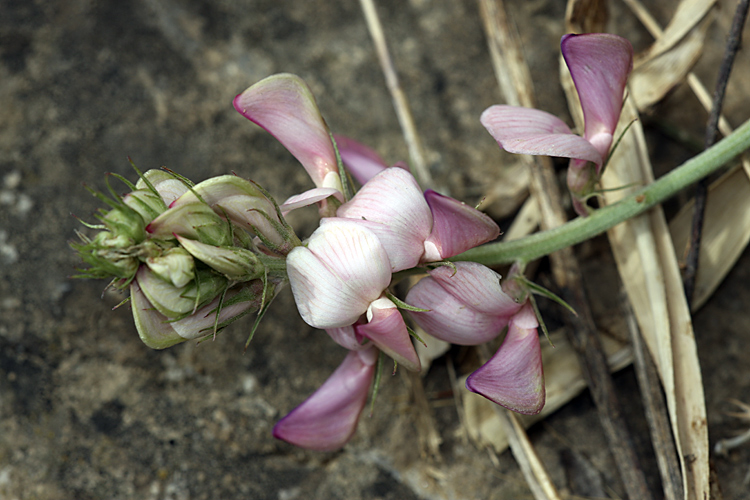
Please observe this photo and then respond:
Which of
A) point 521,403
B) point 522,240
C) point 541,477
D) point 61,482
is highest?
point 522,240

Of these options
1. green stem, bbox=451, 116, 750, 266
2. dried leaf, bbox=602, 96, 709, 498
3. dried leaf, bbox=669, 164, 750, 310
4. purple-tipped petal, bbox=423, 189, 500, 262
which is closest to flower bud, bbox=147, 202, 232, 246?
purple-tipped petal, bbox=423, 189, 500, 262

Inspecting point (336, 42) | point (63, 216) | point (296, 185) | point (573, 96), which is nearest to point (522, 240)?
point (573, 96)

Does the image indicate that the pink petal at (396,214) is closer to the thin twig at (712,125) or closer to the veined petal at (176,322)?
the veined petal at (176,322)

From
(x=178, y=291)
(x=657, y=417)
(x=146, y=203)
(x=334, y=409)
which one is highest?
(x=146, y=203)

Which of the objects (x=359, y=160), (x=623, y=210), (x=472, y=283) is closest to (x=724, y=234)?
(x=623, y=210)

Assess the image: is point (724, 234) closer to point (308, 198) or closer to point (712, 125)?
point (712, 125)

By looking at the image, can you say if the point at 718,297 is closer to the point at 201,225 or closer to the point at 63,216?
the point at 201,225

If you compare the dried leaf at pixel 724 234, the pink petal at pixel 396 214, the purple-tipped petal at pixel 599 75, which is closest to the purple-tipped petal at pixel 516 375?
the pink petal at pixel 396 214
